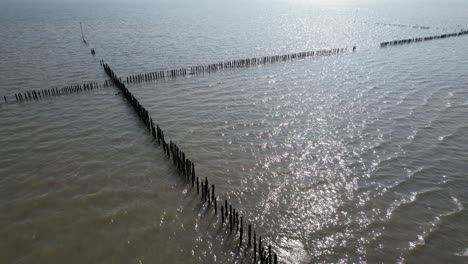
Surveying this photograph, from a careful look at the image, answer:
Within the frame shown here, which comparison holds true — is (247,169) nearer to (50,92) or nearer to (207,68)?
(50,92)

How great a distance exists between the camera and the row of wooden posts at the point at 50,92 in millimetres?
26375

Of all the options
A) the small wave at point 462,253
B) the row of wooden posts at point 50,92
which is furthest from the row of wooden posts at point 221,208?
→ the row of wooden posts at point 50,92

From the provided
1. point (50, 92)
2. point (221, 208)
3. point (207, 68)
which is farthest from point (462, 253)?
point (50, 92)

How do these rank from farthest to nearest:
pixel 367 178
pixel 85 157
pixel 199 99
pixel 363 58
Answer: pixel 363 58, pixel 199 99, pixel 85 157, pixel 367 178

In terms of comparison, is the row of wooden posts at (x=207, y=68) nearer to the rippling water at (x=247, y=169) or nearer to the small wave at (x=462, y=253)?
the rippling water at (x=247, y=169)

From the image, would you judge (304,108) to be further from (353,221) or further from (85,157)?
(85,157)

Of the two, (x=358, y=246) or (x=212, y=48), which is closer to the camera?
(x=358, y=246)

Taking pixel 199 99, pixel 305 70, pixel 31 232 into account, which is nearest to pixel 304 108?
pixel 199 99

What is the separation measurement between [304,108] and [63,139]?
17.2 metres

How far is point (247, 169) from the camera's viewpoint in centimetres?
1606

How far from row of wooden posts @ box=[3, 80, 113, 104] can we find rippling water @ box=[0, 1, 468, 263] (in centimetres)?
116

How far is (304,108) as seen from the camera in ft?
80.0

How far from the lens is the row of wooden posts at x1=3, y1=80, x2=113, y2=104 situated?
26.4m

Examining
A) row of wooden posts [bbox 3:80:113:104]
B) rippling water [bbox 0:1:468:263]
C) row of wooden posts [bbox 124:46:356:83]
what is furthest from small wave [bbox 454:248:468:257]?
row of wooden posts [bbox 3:80:113:104]
